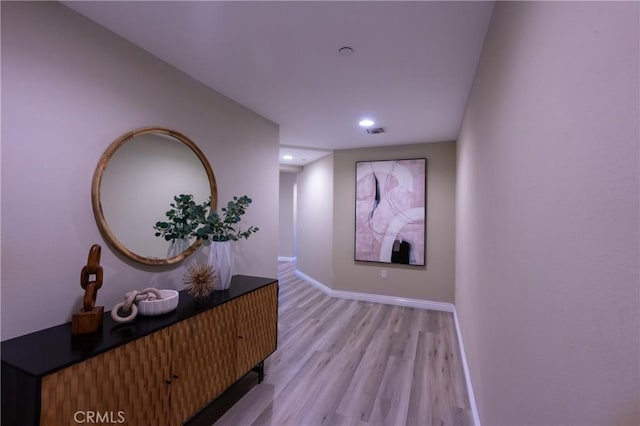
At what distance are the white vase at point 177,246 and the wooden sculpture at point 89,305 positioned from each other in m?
0.57

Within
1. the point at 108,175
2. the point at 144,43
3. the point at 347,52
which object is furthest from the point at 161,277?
the point at 347,52

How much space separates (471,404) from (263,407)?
58.6 inches

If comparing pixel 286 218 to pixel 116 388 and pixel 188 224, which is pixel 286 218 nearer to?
pixel 188 224

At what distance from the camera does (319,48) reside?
1729 millimetres

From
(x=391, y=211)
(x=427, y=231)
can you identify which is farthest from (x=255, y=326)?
(x=427, y=231)

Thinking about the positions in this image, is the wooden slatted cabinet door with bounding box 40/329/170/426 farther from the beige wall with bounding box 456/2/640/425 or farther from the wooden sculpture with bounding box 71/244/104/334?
the beige wall with bounding box 456/2/640/425

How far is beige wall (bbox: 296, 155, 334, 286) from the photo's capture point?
476 centimetres

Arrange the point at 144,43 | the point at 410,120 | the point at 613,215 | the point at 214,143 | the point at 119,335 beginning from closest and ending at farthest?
the point at 613,215 < the point at 119,335 < the point at 144,43 < the point at 214,143 < the point at 410,120

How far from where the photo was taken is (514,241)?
3.43 ft

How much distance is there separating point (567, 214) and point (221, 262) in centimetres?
199

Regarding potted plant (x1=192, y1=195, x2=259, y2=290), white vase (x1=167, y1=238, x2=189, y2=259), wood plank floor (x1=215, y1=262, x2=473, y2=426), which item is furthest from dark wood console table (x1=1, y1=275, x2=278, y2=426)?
wood plank floor (x1=215, y1=262, x2=473, y2=426)

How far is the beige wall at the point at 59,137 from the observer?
1.24 metres

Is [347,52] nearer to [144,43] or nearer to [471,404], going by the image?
[144,43]

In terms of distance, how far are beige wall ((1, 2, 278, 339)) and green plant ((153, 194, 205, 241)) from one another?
26 centimetres
